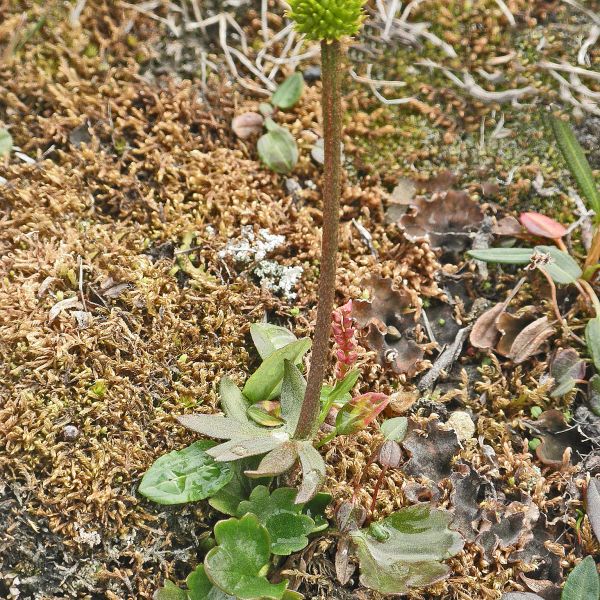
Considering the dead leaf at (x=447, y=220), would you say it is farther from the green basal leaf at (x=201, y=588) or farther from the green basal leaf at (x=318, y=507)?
the green basal leaf at (x=201, y=588)

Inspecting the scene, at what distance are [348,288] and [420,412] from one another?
630 mm

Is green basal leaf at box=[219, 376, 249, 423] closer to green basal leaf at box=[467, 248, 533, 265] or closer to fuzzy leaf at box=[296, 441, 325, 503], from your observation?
fuzzy leaf at box=[296, 441, 325, 503]

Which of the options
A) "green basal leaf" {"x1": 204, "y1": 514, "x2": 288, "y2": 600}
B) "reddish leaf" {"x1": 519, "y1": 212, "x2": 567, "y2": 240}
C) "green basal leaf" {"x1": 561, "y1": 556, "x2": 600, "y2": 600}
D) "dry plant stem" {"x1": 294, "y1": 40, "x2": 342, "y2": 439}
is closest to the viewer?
"dry plant stem" {"x1": 294, "y1": 40, "x2": 342, "y2": 439}

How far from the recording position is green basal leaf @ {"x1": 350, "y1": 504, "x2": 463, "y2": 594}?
2312 mm

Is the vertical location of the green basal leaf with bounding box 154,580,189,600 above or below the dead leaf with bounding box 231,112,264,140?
below

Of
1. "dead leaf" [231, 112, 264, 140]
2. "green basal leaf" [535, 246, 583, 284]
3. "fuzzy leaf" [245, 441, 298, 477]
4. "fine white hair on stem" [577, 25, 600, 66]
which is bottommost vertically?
"fuzzy leaf" [245, 441, 298, 477]

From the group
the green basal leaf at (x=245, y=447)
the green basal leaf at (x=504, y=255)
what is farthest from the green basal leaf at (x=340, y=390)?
the green basal leaf at (x=504, y=255)

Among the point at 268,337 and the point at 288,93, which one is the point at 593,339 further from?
the point at 288,93

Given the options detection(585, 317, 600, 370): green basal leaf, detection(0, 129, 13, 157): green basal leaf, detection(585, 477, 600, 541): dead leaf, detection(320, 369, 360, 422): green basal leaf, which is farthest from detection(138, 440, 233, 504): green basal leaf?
detection(0, 129, 13, 157): green basal leaf

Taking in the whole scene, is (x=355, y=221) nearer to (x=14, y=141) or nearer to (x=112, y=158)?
(x=112, y=158)

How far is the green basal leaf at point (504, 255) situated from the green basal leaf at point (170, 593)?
5.93ft

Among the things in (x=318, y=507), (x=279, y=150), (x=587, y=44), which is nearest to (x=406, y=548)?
(x=318, y=507)

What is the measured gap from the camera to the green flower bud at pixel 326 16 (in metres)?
1.78

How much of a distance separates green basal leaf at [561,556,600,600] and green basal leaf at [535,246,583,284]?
1.18 meters
